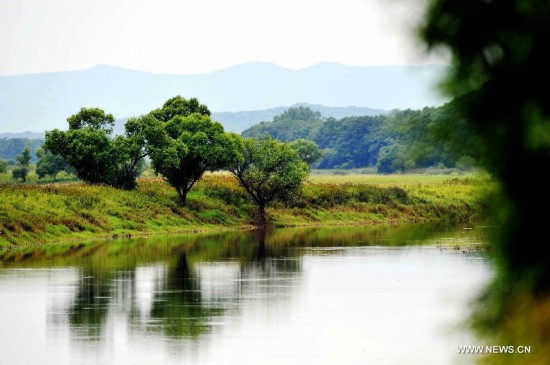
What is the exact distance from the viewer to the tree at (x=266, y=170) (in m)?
71.2

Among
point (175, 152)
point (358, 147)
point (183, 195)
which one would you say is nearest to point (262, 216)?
point (183, 195)

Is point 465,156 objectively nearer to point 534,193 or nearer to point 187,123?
point 534,193

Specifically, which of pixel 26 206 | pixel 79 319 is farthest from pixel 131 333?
pixel 26 206

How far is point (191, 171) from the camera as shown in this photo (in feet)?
227

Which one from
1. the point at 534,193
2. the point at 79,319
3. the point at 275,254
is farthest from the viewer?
the point at 275,254

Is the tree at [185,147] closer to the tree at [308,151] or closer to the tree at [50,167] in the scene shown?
the tree at [50,167]

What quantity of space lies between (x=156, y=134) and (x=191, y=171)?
3.55m

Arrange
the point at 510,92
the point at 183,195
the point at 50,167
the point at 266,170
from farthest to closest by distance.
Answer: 1. the point at 50,167
2. the point at 266,170
3. the point at 183,195
4. the point at 510,92

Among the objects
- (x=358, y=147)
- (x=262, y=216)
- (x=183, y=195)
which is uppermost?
(x=358, y=147)

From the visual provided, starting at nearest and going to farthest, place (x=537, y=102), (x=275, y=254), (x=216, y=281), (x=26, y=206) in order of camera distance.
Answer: (x=537, y=102) → (x=216, y=281) → (x=275, y=254) → (x=26, y=206)

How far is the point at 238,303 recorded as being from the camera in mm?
31562

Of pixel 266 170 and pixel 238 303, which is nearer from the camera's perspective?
pixel 238 303

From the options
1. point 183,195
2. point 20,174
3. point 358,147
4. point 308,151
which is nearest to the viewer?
point 183,195

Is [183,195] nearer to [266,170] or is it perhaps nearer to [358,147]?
[266,170]
